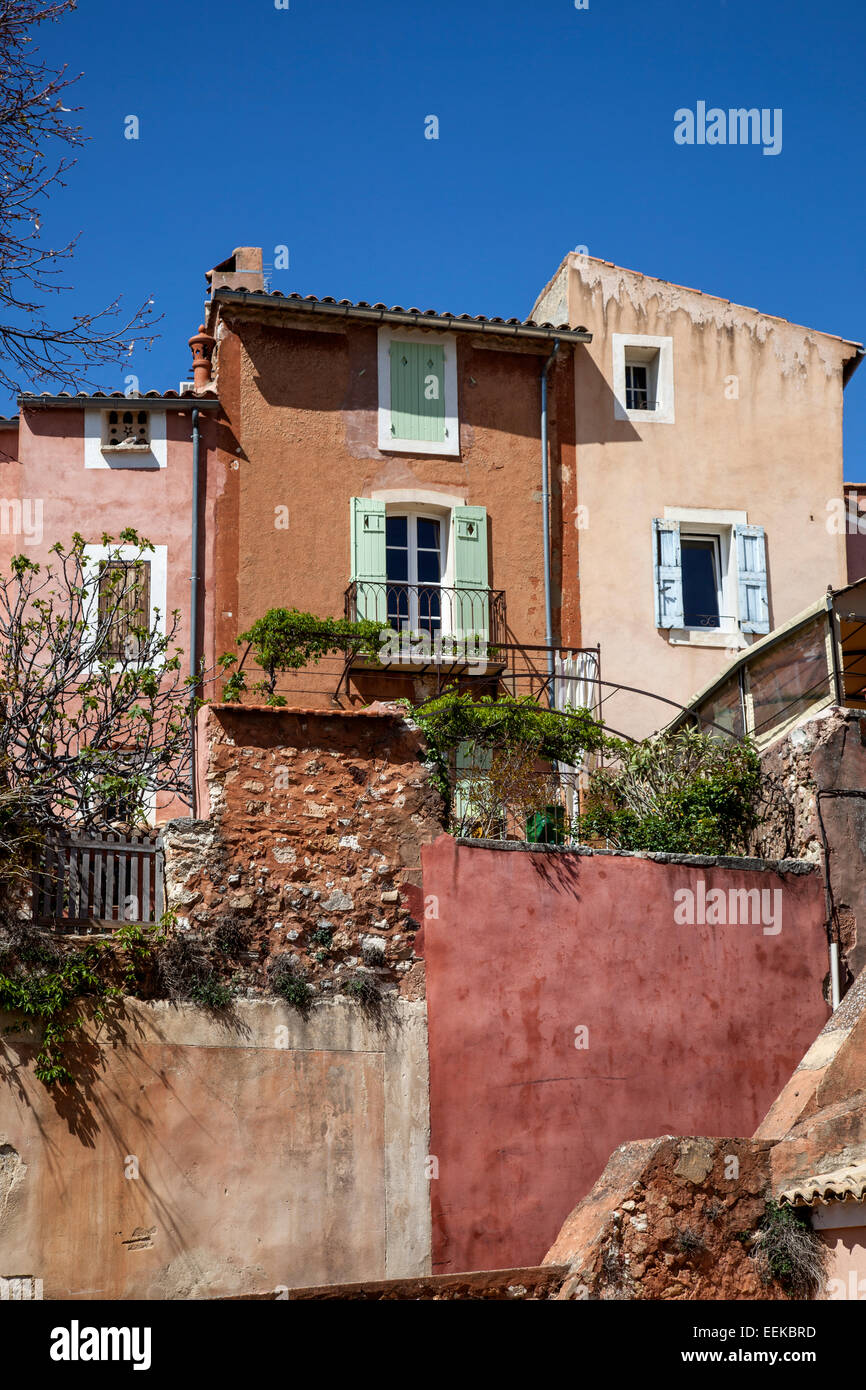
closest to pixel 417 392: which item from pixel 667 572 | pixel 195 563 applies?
pixel 195 563

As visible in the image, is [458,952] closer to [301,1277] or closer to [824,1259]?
[301,1277]

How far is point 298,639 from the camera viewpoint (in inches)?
714

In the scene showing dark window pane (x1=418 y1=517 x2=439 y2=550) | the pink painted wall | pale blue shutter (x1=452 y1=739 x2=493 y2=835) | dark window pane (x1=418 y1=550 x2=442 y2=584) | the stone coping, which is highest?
dark window pane (x1=418 y1=517 x2=439 y2=550)

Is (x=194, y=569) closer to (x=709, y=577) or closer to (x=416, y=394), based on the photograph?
(x=416, y=394)

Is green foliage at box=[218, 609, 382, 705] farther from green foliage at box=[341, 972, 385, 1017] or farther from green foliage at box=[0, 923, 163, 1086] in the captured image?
green foliage at box=[0, 923, 163, 1086]

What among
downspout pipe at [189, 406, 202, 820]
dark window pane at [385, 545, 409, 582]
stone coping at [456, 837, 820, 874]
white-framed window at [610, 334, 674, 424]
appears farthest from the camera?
white-framed window at [610, 334, 674, 424]

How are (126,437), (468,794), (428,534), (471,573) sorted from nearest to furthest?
(468,794)
(126,437)
(471,573)
(428,534)

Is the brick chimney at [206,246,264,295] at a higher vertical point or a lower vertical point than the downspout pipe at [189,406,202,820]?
higher

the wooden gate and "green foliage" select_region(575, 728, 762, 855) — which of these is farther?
"green foliage" select_region(575, 728, 762, 855)

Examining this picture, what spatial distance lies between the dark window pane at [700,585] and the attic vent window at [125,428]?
22.5 ft

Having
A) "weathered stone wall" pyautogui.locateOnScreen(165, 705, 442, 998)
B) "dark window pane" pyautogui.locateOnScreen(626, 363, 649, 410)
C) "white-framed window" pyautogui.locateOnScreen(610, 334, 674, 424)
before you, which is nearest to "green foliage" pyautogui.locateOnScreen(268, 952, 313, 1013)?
"weathered stone wall" pyautogui.locateOnScreen(165, 705, 442, 998)

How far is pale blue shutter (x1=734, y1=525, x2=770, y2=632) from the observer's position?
800 inches

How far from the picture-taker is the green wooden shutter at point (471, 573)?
19.5 m

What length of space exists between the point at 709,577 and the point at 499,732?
660cm
